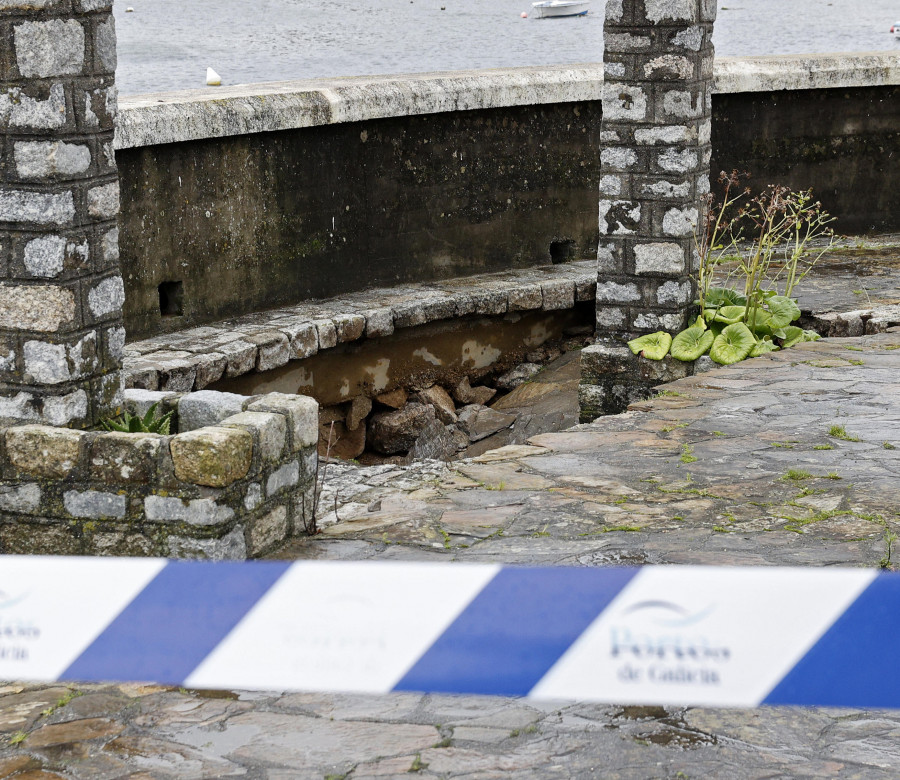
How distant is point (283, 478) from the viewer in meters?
4.59

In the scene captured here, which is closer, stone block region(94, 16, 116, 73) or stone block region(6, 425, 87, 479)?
stone block region(6, 425, 87, 479)

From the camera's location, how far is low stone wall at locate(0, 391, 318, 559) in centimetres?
419

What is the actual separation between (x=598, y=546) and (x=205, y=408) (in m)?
1.57

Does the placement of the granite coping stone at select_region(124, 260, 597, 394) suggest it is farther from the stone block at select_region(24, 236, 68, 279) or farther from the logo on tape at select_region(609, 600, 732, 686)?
the logo on tape at select_region(609, 600, 732, 686)

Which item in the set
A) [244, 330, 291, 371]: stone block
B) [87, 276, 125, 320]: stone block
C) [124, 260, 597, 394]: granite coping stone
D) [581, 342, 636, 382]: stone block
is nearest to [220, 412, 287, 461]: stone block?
[87, 276, 125, 320]: stone block

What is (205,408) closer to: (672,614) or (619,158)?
(672,614)

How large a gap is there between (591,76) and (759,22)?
82.5ft

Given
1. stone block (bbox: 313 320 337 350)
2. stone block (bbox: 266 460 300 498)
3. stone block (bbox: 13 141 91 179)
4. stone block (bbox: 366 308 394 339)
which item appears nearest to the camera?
stone block (bbox: 13 141 91 179)

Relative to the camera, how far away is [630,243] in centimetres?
729

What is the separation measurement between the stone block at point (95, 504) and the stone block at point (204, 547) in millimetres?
206

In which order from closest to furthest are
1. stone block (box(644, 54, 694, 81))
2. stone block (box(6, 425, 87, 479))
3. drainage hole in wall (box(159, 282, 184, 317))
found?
stone block (box(6, 425, 87, 479)) < stone block (box(644, 54, 694, 81)) < drainage hole in wall (box(159, 282, 184, 317))

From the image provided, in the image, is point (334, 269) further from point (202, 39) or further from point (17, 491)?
point (202, 39)

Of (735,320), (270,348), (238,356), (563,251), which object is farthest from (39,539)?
(563,251)

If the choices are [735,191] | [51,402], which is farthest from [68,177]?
[735,191]
